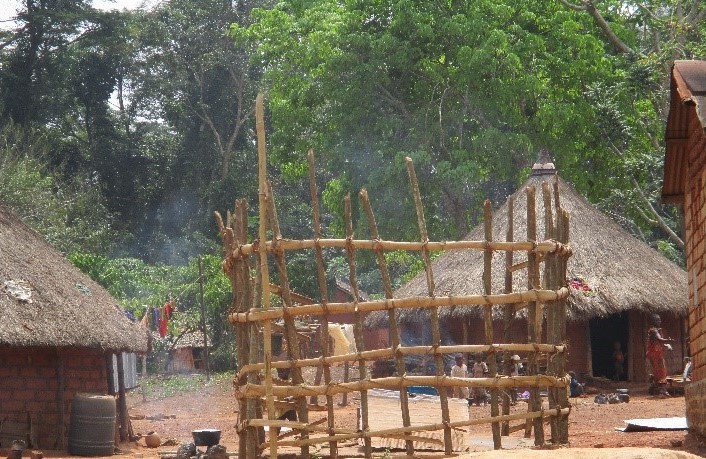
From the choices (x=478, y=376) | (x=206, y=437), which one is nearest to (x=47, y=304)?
(x=206, y=437)

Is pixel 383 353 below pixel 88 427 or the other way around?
the other way around

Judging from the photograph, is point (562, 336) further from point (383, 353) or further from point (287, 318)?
point (287, 318)

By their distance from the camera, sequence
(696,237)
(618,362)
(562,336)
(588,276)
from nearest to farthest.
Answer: (562,336), (696,237), (588,276), (618,362)

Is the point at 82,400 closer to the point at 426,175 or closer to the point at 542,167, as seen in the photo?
the point at 542,167

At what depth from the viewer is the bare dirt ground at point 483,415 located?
33.5ft

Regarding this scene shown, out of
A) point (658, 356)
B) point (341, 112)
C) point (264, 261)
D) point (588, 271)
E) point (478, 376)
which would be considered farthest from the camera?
point (341, 112)

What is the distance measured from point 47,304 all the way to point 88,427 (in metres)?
1.62

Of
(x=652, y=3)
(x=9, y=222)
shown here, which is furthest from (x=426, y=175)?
(x=9, y=222)

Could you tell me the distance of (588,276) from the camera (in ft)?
66.2

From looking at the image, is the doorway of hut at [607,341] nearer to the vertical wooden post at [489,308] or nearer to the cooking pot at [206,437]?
the cooking pot at [206,437]

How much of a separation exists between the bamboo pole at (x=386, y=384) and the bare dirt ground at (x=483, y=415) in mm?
835

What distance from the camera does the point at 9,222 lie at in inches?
600

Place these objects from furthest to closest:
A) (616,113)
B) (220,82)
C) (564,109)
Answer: (220,82) → (564,109) → (616,113)

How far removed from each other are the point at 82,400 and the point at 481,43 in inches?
527
